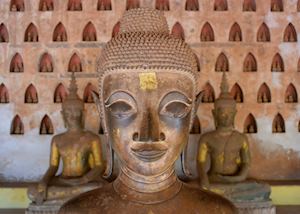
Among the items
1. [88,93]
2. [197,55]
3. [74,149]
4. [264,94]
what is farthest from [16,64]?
[264,94]

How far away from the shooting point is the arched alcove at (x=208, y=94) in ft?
15.4

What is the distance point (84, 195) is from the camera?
2.26m

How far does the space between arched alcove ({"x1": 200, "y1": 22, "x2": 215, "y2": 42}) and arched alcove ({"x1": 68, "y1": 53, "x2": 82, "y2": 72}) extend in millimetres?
1360

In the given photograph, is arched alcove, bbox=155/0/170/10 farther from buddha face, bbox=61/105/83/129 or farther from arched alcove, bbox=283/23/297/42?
buddha face, bbox=61/105/83/129

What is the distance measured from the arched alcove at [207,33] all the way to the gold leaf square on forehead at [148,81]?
8.91 feet

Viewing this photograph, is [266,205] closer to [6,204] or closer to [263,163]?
[263,163]

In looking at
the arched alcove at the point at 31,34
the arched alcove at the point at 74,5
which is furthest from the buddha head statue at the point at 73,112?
the arched alcove at the point at 74,5

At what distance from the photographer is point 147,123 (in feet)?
6.82

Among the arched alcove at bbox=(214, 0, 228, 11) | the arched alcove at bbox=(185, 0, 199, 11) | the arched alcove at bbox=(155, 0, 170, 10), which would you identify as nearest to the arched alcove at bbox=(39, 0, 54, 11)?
the arched alcove at bbox=(155, 0, 170, 10)

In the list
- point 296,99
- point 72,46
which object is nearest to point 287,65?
point 296,99

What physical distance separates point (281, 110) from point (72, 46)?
7.73 feet

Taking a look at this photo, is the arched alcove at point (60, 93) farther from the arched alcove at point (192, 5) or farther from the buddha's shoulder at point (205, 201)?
the buddha's shoulder at point (205, 201)

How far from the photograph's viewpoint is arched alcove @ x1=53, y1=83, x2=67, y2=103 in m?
4.68

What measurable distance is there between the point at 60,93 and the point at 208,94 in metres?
1.60
